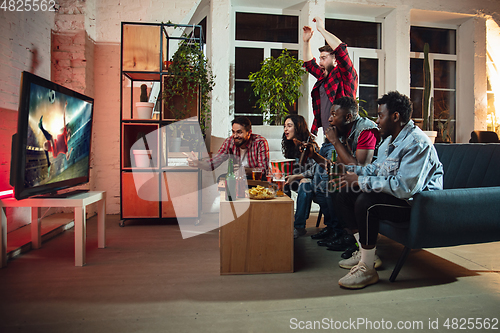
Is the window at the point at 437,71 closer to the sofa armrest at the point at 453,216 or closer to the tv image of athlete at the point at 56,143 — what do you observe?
the sofa armrest at the point at 453,216

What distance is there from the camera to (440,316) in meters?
1.56

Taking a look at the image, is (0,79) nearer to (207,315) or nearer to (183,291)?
(183,291)

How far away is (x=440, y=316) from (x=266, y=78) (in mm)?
3134

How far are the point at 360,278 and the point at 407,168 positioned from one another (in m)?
0.69

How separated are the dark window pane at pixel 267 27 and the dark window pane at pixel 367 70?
106 cm

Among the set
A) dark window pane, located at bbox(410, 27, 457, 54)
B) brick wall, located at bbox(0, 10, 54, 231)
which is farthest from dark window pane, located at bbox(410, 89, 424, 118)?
brick wall, located at bbox(0, 10, 54, 231)

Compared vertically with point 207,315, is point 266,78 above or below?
above

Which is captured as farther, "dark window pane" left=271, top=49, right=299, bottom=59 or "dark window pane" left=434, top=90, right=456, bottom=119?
"dark window pane" left=434, top=90, right=456, bottom=119

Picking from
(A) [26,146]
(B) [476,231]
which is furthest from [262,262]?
(A) [26,146]

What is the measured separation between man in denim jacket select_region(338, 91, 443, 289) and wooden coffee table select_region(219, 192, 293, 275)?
410 millimetres

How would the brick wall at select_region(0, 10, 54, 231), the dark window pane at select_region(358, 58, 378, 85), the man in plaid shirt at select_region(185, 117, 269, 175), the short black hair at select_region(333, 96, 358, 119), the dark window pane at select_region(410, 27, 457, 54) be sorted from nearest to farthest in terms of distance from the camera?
the short black hair at select_region(333, 96, 358, 119)
the brick wall at select_region(0, 10, 54, 231)
the man in plaid shirt at select_region(185, 117, 269, 175)
the dark window pane at select_region(358, 58, 378, 85)
the dark window pane at select_region(410, 27, 457, 54)

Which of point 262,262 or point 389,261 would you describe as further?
point 389,261

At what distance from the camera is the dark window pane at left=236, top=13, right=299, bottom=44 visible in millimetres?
4461

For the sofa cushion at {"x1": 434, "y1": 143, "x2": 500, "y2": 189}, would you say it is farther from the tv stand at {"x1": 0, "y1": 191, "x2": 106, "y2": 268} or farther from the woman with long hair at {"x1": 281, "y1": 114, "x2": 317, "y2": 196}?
the tv stand at {"x1": 0, "y1": 191, "x2": 106, "y2": 268}
